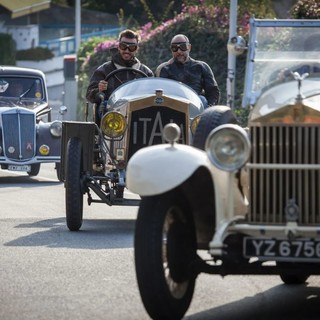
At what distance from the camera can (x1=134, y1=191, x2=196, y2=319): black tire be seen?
815 centimetres

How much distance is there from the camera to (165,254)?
834cm

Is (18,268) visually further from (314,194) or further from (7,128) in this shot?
(7,128)

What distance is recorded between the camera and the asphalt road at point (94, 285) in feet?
29.0

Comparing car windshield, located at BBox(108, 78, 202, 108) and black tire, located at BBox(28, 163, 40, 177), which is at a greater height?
car windshield, located at BBox(108, 78, 202, 108)

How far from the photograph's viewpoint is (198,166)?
326 inches

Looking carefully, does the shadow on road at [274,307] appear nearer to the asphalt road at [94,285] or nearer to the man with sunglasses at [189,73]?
the asphalt road at [94,285]

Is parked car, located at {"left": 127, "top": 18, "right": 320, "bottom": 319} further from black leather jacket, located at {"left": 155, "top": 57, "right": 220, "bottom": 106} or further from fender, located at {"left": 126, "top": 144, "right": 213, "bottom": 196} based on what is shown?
black leather jacket, located at {"left": 155, "top": 57, "right": 220, "bottom": 106}

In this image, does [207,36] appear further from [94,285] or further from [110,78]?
[94,285]

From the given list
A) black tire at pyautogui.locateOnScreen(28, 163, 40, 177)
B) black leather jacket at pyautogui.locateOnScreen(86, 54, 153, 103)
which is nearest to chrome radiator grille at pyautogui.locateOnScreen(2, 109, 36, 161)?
black tire at pyautogui.locateOnScreen(28, 163, 40, 177)

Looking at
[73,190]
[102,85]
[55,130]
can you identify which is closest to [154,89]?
[102,85]

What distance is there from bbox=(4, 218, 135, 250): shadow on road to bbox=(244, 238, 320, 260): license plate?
406cm

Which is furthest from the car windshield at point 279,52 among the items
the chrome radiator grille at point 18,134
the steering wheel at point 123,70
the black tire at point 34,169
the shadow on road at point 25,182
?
the black tire at point 34,169

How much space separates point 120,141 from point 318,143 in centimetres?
592

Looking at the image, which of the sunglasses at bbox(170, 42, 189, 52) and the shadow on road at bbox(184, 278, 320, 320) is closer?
the shadow on road at bbox(184, 278, 320, 320)
